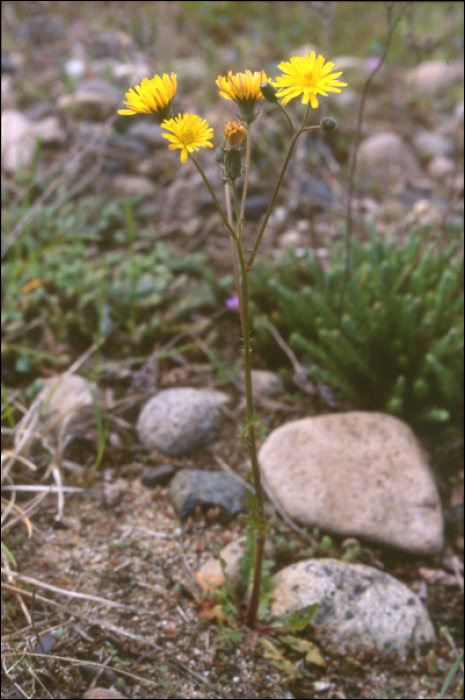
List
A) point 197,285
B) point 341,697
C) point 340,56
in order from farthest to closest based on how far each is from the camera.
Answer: point 340,56, point 197,285, point 341,697

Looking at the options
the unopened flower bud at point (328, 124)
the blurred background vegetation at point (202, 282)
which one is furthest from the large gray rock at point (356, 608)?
the unopened flower bud at point (328, 124)

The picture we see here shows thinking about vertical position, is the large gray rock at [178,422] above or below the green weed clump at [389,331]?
below

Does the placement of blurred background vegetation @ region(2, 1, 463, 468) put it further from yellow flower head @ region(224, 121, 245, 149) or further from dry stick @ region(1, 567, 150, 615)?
yellow flower head @ region(224, 121, 245, 149)

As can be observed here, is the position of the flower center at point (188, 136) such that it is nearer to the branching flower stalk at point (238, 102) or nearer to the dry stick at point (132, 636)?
the branching flower stalk at point (238, 102)

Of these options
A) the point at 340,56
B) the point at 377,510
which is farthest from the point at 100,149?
the point at 340,56

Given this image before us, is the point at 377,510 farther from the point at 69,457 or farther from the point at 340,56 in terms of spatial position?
the point at 340,56

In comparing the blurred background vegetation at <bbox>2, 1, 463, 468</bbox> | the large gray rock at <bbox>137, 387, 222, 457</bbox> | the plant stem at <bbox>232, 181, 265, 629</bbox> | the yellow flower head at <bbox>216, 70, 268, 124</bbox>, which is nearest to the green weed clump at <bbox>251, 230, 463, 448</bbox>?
the blurred background vegetation at <bbox>2, 1, 463, 468</bbox>

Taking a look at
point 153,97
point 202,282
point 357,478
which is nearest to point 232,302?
point 202,282

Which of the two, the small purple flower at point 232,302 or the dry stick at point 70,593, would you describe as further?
the small purple flower at point 232,302
